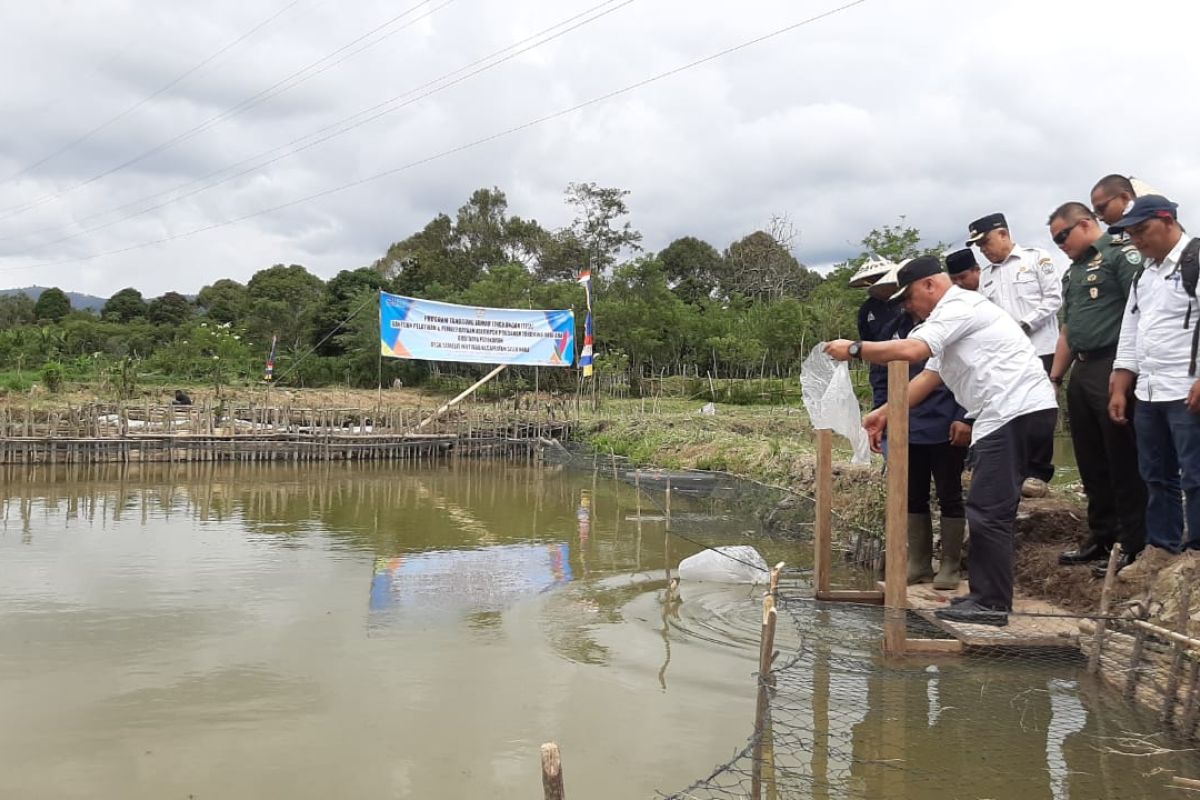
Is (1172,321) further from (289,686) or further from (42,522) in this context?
(42,522)

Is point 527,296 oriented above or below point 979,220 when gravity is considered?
above

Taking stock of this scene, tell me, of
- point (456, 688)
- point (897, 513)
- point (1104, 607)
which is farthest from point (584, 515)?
point (1104, 607)

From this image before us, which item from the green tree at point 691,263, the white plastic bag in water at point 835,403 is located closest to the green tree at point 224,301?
the green tree at point 691,263

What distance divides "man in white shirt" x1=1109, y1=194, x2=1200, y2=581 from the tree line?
17609 mm

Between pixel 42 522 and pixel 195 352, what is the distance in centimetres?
1874

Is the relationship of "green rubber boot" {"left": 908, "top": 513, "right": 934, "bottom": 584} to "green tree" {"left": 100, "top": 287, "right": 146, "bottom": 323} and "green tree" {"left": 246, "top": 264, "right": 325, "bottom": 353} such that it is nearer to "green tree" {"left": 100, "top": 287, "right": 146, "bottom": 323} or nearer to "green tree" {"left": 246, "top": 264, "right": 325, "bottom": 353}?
"green tree" {"left": 246, "top": 264, "right": 325, "bottom": 353}

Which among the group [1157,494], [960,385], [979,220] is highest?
[979,220]

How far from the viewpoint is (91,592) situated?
6402 millimetres

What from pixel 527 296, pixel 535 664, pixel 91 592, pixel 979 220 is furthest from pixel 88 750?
pixel 527 296

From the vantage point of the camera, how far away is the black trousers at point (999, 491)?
148 inches

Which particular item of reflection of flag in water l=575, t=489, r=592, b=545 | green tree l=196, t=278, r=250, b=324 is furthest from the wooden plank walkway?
green tree l=196, t=278, r=250, b=324

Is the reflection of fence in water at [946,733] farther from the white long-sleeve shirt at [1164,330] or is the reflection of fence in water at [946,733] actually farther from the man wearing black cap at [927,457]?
the white long-sleeve shirt at [1164,330]

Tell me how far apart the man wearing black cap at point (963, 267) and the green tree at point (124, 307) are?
1563 inches

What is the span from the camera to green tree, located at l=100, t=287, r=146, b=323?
126ft
